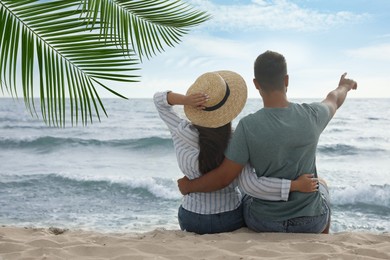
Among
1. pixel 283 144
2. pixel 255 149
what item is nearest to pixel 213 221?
pixel 255 149

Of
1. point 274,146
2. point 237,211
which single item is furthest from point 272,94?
point 237,211

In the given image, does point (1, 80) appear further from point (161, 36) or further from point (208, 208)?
point (208, 208)

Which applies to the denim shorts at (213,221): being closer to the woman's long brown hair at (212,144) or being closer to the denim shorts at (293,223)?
the denim shorts at (293,223)

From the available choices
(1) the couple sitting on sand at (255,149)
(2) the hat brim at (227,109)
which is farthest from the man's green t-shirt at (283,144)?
(2) the hat brim at (227,109)

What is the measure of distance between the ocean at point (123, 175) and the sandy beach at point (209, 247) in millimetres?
2729

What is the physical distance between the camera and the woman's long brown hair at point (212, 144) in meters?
3.20

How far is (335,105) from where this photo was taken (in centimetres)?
349

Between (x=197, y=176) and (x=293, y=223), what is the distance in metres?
0.67

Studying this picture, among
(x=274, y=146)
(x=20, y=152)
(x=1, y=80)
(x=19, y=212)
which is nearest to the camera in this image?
(x=1, y=80)

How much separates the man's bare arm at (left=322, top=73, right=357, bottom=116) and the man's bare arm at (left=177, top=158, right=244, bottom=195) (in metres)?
0.77

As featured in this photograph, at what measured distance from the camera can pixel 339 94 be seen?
11.8ft

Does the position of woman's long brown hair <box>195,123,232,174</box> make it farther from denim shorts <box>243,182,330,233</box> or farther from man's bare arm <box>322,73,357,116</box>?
man's bare arm <box>322,73,357,116</box>

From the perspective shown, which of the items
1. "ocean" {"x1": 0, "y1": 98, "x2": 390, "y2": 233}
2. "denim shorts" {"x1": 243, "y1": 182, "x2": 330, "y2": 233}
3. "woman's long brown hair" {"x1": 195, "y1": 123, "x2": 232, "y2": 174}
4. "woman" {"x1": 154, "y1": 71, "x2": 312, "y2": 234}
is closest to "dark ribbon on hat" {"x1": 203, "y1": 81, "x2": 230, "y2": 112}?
"woman" {"x1": 154, "y1": 71, "x2": 312, "y2": 234}

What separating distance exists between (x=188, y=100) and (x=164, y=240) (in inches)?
35.4
